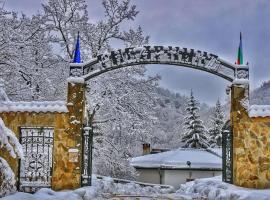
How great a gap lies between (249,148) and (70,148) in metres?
6.00

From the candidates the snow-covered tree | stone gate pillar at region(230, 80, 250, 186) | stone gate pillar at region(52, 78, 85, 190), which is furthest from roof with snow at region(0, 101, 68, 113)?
stone gate pillar at region(230, 80, 250, 186)

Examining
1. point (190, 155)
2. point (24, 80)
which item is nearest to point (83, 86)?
point (24, 80)

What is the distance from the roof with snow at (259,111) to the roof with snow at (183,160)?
19881mm

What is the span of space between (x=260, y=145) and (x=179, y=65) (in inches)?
154

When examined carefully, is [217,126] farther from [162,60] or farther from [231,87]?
[162,60]

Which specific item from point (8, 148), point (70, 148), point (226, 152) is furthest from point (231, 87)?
point (8, 148)

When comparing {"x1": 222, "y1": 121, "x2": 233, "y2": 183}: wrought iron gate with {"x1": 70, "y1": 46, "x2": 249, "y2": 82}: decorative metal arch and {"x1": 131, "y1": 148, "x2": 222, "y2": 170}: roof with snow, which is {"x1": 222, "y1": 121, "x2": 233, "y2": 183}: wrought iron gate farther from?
{"x1": 131, "y1": 148, "x2": 222, "y2": 170}: roof with snow

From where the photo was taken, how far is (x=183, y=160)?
119ft

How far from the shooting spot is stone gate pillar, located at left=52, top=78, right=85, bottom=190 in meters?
15.5

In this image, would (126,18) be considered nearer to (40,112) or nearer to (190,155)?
(40,112)

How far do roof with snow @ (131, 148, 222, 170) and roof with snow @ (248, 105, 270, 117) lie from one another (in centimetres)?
1988

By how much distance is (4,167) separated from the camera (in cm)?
1059

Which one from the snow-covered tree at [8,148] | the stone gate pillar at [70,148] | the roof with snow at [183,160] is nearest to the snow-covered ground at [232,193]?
the stone gate pillar at [70,148]

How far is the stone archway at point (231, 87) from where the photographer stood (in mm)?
15478
